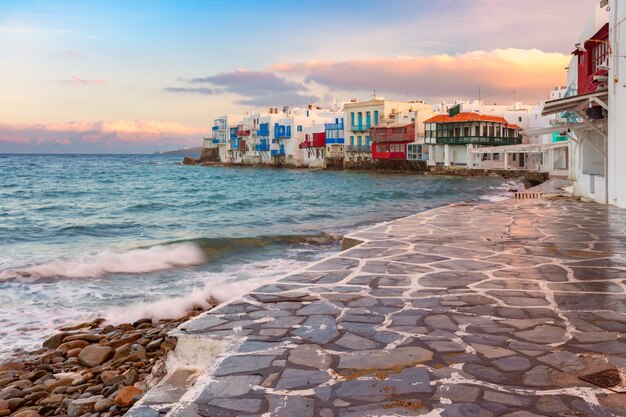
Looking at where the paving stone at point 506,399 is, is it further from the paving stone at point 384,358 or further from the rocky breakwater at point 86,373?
the rocky breakwater at point 86,373

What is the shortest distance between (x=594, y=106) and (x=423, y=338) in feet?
49.9

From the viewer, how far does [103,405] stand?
16.7ft

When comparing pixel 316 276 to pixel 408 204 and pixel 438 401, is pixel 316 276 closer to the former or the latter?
pixel 438 401

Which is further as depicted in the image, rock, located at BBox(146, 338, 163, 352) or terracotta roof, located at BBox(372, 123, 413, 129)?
terracotta roof, located at BBox(372, 123, 413, 129)

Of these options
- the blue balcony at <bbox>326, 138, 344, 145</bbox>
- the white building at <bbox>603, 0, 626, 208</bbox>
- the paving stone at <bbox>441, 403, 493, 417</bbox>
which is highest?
the blue balcony at <bbox>326, 138, 344, 145</bbox>

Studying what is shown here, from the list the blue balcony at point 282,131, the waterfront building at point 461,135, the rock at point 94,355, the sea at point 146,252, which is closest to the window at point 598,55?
the sea at point 146,252

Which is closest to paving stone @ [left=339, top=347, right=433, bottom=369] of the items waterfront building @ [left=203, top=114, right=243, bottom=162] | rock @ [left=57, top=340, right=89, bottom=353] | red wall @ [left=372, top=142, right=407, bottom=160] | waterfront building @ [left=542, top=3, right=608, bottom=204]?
rock @ [left=57, top=340, right=89, bottom=353]

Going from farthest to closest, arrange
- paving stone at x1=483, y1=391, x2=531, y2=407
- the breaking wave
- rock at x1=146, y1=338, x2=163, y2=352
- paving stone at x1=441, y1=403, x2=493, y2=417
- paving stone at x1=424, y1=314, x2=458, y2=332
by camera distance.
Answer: the breaking wave
rock at x1=146, y1=338, x2=163, y2=352
paving stone at x1=424, y1=314, x2=458, y2=332
paving stone at x1=483, y1=391, x2=531, y2=407
paving stone at x1=441, y1=403, x2=493, y2=417

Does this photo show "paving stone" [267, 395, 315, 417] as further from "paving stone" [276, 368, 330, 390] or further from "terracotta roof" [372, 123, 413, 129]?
"terracotta roof" [372, 123, 413, 129]

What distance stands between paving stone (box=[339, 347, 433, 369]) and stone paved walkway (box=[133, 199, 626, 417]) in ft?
0.05

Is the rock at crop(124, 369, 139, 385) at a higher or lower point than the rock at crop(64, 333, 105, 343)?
higher

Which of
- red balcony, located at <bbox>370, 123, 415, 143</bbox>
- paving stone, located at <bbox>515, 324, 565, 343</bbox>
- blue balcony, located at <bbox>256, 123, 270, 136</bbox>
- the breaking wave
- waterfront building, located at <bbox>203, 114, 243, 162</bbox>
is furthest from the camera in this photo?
waterfront building, located at <bbox>203, 114, 243, 162</bbox>

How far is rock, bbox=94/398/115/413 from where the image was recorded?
5.06 metres

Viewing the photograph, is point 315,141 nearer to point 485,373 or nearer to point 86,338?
point 86,338
